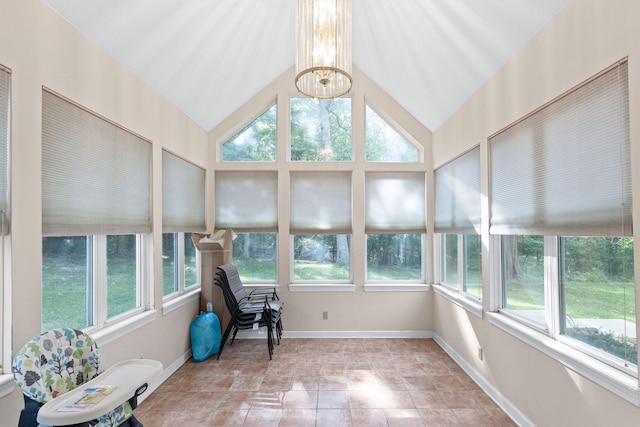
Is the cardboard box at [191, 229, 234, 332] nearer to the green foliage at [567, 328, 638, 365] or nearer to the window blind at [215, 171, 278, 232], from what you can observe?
the window blind at [215, 171, 278, 232]

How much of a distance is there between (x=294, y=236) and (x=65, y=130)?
2985mm

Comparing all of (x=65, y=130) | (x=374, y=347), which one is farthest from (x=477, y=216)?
(x=65, y=130)

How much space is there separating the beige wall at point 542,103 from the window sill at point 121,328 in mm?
3109

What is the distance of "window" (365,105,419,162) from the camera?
470 cm

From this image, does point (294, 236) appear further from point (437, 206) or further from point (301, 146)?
point (437, 206)

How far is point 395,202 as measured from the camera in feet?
15.2

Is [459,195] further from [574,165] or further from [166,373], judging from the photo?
[166,373]

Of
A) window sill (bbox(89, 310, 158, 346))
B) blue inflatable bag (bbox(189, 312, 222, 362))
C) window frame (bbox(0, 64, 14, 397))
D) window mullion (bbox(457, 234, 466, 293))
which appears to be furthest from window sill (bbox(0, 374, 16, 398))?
window mullion (bbox(457, 234, 466, 293))

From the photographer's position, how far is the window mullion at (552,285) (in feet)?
7.44

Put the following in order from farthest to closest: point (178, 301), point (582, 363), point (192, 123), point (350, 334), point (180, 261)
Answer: point (350, 334) < point (192, 123) < point (180, 261) < point (178, 301) < point (582, 363)

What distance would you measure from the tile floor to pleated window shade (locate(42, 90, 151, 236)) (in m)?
1.58

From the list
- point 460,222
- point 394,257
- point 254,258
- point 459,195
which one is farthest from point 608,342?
point 254,258

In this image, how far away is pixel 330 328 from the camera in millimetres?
4562

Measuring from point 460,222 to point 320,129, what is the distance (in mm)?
2308
